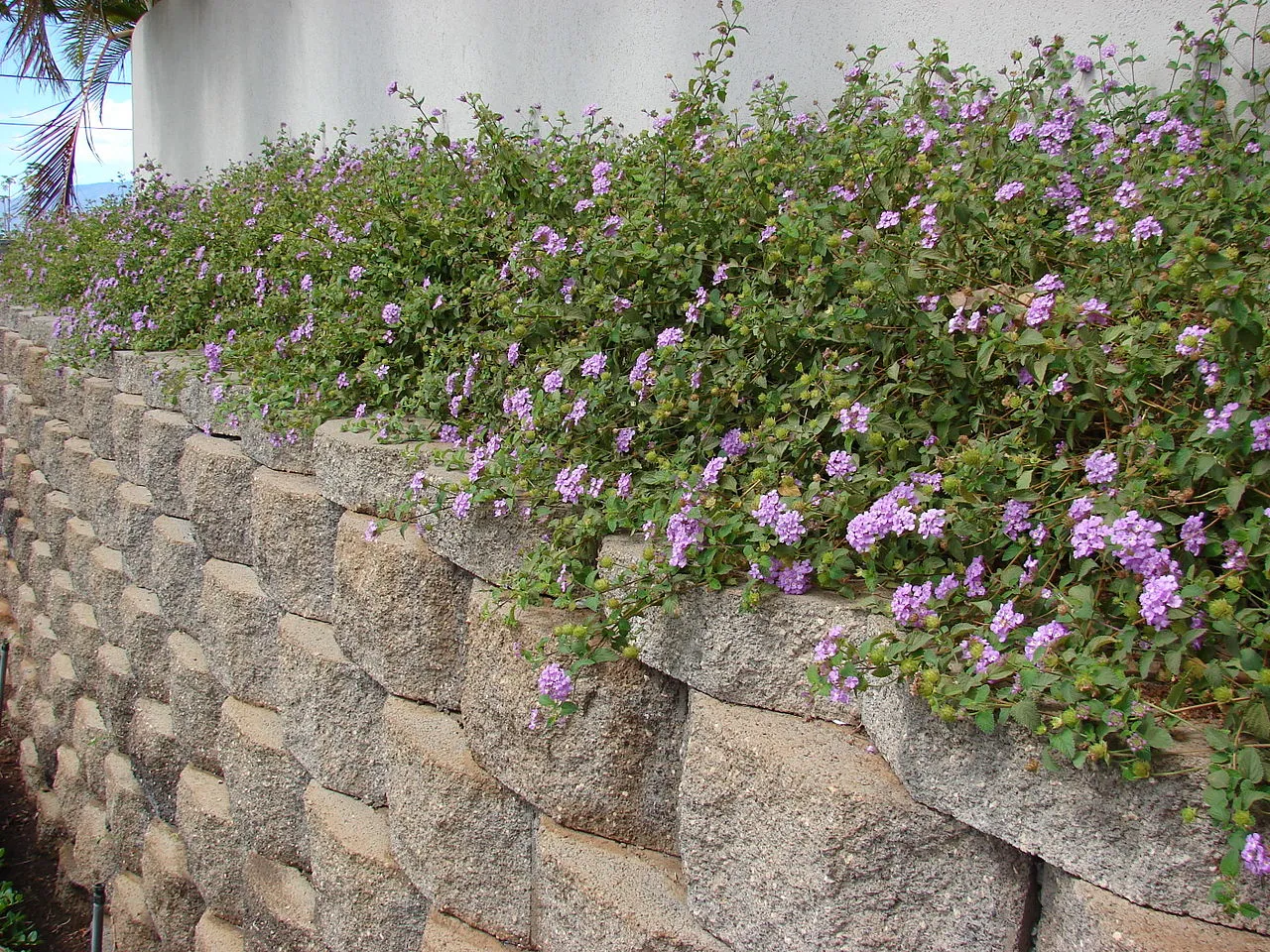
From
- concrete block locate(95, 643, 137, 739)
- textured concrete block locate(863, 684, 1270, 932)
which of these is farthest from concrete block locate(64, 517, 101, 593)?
textured concrete block locate(863, 684, 1270, 932)

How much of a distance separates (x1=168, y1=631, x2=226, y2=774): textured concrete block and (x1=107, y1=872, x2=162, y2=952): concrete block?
0.71 meters

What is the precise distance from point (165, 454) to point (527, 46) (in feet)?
5.71

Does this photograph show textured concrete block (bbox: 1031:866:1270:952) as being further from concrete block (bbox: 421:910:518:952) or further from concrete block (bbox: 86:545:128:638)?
concrete block (bbox: 86:545:128:638)

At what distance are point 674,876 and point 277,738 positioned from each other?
58.5 inches

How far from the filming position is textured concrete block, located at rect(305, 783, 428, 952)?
2238mm

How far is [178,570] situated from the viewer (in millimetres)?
3383

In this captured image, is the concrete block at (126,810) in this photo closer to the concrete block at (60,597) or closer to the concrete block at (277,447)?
the concrete block at (60,597)

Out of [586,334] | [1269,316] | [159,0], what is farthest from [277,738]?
[159,0]

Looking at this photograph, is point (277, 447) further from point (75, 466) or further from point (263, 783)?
point (75, 466)

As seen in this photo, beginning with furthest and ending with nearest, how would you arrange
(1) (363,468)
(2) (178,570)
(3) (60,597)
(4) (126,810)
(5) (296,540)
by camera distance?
(3) (60,597), (4) (126,810), (2) (178,570), (5) (296,540), (1) (363,468)

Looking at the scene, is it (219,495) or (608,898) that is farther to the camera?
(219,495)

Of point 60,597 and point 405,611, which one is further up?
point 405,611

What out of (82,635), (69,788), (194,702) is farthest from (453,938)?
(69,788)

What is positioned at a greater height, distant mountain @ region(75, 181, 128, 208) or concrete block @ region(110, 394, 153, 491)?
distant mountain @ region(75, 181, 128, 208)
